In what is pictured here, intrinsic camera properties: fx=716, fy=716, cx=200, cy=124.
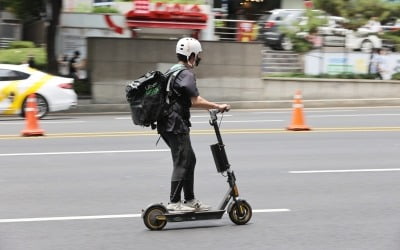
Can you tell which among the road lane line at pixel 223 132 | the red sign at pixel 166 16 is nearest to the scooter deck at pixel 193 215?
the road lane line at pixel 223 132

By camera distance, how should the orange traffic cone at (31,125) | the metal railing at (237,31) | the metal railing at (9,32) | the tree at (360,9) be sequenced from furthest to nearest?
the metal railing at (9,32) < the metal railing at (237,31) < the tree at (360,9) < the orange traffic cone at (31,125)

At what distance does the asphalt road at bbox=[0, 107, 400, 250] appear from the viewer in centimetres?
678

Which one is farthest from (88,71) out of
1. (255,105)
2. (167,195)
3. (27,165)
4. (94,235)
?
(94,235)

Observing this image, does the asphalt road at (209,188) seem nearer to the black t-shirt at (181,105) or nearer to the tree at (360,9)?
the black t-shirt at (181,105)

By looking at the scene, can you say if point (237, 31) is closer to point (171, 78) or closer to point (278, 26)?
point (278, 26)

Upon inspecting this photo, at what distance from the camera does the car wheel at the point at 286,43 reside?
2857cm

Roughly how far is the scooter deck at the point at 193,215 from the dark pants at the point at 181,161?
0.53 feet

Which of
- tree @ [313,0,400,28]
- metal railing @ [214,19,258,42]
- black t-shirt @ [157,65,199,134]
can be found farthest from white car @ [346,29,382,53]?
black t-shirt @ [157,65,199,134]

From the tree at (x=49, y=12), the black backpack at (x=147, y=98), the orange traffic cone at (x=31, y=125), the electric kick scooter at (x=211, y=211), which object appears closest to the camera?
the black backpack at (x=147, y=98)

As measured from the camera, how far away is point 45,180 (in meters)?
9.79

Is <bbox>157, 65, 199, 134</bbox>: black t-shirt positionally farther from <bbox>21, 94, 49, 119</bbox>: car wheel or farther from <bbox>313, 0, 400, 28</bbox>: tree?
<bbox>313, 0, 400, 28</bbox>: tree

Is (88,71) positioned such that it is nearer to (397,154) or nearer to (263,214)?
(397,154)

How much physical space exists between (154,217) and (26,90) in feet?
41.3

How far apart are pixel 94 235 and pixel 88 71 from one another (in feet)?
56.4
